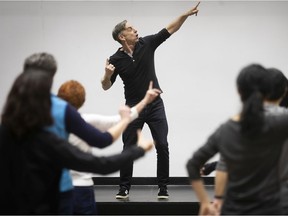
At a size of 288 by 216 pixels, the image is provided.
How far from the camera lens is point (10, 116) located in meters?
1.71

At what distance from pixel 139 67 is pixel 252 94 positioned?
7.24 ft

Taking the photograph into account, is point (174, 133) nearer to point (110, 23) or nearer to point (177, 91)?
point (177, 91)

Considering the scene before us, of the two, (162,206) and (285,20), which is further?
(285,20)

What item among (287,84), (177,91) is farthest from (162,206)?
(287,84)

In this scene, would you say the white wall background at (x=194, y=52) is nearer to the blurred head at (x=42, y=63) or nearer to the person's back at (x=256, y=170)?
the blurred head at (x=42, y=63)

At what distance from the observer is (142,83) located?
13.0ft

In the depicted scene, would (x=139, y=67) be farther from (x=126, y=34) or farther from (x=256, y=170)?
(x=256, y=170)

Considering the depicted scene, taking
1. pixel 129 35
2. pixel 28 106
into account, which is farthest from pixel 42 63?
pixel 129 35

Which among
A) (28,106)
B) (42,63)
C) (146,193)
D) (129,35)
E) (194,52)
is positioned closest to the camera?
(28,106)

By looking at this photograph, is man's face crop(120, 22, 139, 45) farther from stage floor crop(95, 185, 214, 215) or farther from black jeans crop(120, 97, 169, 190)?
stage floor crop(95, 185, 214, 215)

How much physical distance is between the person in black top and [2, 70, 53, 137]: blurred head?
2.12 m

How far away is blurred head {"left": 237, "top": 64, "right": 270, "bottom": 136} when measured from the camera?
1.75m

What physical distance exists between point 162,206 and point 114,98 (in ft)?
5.08

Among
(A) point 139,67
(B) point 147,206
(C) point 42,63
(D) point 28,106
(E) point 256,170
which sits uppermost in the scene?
(A) point 139,67
